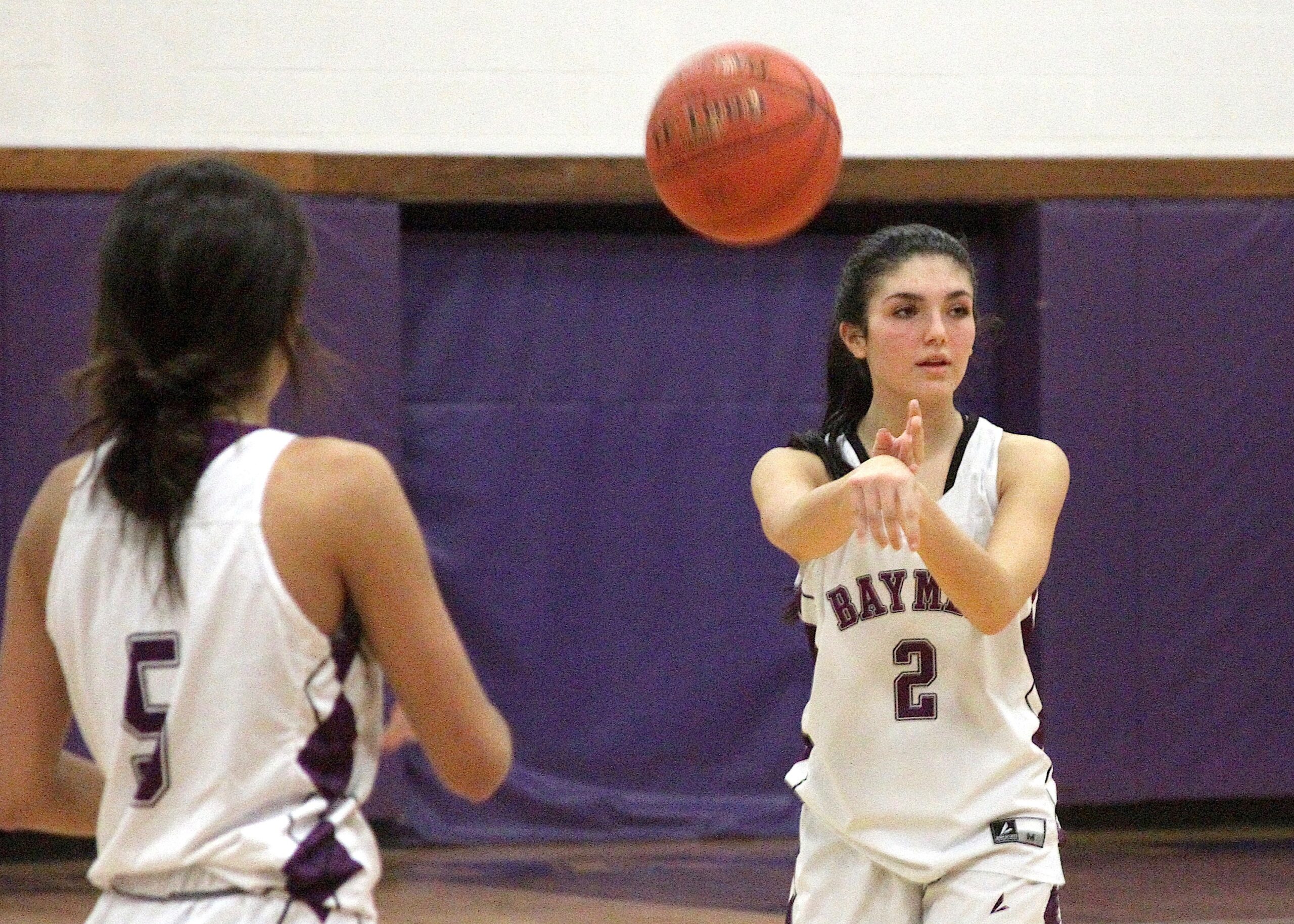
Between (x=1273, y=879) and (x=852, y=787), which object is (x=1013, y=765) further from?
(x=1273, y=879)

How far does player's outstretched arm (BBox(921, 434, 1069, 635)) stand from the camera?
2357 mm

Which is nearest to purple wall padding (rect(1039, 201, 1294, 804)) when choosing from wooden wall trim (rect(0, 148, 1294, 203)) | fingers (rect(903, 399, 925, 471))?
wooden wall trim (rect(0, 148, 1294, 203))

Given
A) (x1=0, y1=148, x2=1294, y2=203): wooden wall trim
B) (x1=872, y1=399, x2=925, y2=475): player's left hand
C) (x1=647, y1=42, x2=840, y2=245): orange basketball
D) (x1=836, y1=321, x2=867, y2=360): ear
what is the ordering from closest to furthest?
(x1=872, y1=399, x2=925, y2=475): player's left hand → (x1=836, y1=321, x2=867, y2=360): ear → (x1=647, y1=42, x2=840, y2=245): orange basketball → (x1=0, y1=148, x2=1294, y2=203): wooden wall trim

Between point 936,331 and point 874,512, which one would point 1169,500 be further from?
point 874,512

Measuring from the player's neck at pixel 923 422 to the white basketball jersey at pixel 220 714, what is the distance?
1.49 metres

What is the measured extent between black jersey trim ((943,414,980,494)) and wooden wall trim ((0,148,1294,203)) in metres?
3.46

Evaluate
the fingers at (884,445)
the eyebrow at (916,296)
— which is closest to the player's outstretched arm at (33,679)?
the fingers at (884,445)

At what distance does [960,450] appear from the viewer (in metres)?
2.78

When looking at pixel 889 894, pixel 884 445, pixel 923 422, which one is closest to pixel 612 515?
pixel 923 422

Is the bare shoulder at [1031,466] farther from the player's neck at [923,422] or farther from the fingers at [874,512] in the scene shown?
the fingers at [874,512]

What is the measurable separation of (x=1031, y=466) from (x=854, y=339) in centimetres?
44

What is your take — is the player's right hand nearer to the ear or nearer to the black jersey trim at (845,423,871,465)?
the black jersey trim at (845,423,871,465)

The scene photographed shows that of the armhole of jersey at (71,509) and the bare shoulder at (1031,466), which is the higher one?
the bare shoulder at (1031,466)

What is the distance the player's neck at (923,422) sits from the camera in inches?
111
